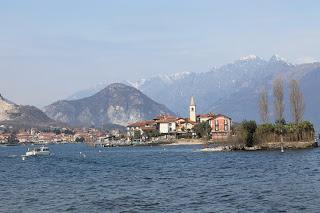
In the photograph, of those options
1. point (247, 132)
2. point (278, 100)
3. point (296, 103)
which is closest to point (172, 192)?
point (247, 132)

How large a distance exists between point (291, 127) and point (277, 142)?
4.17 meters

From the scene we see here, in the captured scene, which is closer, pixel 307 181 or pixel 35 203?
pixel 35 203

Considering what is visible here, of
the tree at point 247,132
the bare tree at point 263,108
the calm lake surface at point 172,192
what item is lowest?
the calm lake surface at point 172,192

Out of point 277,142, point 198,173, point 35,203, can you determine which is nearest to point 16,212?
point 35,203

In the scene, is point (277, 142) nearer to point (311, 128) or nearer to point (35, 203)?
point (311, 128)

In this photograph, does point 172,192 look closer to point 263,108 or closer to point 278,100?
point 278,100

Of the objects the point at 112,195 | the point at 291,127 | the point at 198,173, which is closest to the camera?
the point at 112,195

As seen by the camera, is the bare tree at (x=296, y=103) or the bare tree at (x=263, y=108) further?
the bare tree at (x=263, y=108)

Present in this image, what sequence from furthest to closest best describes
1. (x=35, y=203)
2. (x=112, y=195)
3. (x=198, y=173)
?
(x=198, y=173) → (x=112, y=195) → (x=35, y=203)

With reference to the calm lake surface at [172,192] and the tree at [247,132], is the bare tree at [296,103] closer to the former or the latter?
the tree at [247,132]

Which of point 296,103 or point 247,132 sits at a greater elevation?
point 296,103

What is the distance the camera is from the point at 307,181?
57.7 metres

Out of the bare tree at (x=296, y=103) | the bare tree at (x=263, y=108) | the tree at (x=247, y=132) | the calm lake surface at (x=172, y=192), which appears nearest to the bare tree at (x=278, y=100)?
the bare tree at (x=296, y=103)

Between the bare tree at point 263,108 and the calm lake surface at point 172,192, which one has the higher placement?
the bare tree at point 263,108
